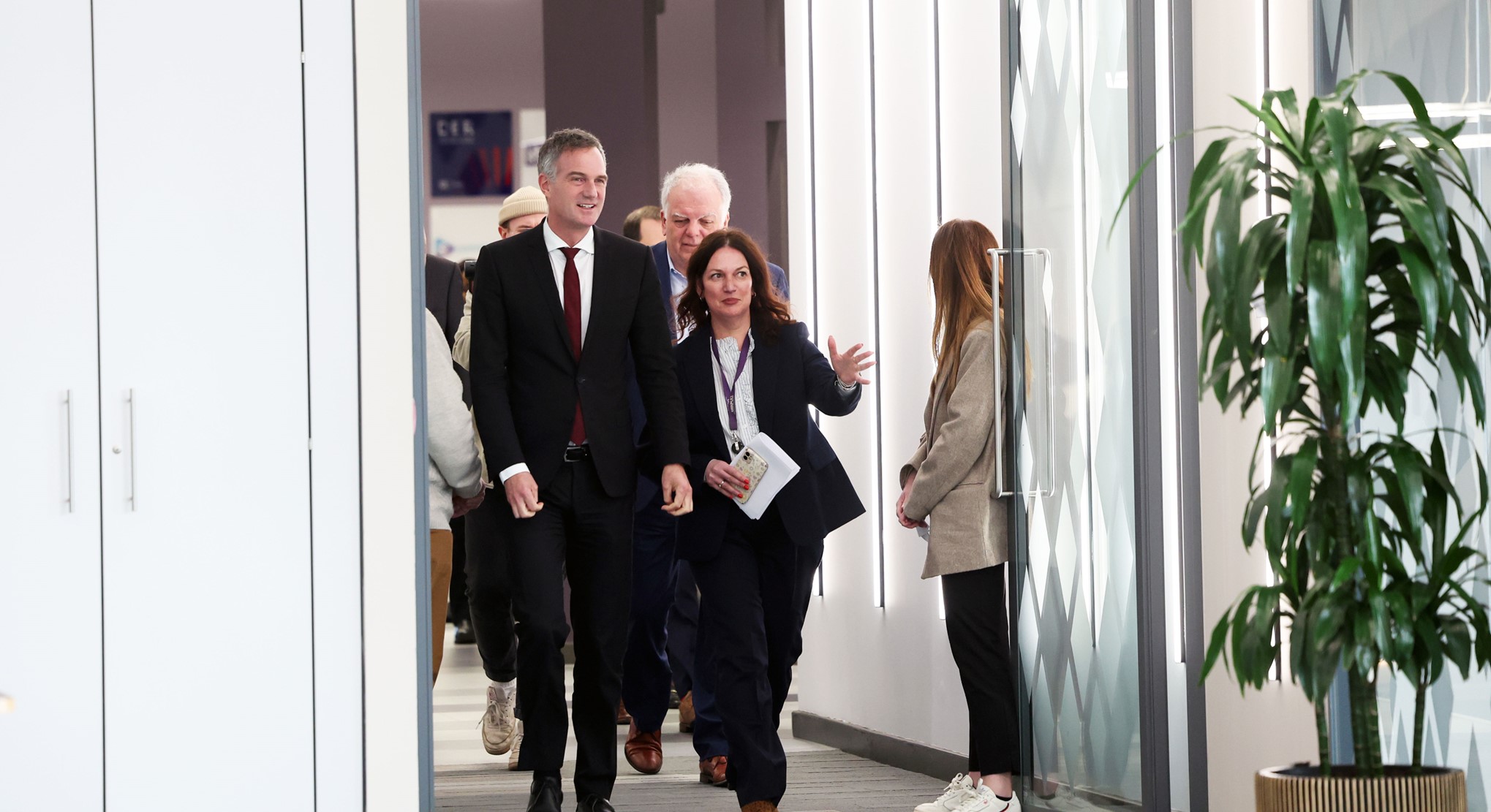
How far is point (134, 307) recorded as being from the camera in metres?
3.23

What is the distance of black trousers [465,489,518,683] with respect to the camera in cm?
470

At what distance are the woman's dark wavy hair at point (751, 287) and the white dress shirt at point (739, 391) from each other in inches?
2.7

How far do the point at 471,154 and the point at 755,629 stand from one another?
6101 millimetres

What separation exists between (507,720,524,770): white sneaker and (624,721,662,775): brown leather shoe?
37cm

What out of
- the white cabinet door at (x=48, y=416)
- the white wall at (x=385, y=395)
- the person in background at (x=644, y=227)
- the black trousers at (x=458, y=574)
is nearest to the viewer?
the white cabinet door at (x=48, y=416)

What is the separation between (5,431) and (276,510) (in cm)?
60

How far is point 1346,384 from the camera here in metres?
2.43

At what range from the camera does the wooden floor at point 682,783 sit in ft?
14.3

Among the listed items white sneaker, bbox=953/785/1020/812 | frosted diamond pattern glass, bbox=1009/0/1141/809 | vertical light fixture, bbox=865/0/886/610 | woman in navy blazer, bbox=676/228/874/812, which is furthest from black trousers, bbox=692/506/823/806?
vertical light fixture, bbox=865/0/886/610

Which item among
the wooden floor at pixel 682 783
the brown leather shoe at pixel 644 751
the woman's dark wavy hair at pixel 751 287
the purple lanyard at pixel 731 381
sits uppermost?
the woman's dark wavy hair at pixel 751 287

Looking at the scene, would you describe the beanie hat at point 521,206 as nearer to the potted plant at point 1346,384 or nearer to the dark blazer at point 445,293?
the dark blazer at point 445,293

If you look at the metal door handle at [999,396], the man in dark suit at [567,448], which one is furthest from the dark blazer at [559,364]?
the metal door handle at [999,396]

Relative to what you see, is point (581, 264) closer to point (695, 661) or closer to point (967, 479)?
point (967, 479)

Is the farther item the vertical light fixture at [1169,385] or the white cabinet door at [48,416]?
the vertical light fixture at [1169,385]
